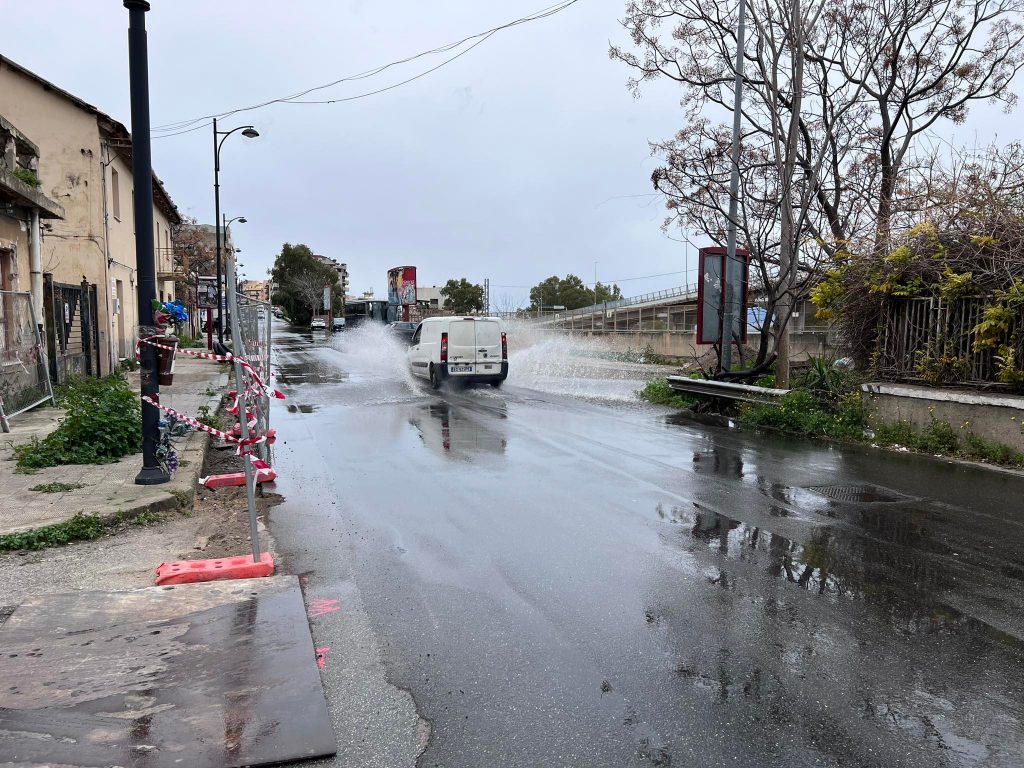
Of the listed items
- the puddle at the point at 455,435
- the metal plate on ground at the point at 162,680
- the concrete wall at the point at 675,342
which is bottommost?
the metal plate on ground at the point at 162,680

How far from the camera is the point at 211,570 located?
5.30 meters

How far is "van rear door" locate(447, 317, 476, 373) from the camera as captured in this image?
18.8 metres

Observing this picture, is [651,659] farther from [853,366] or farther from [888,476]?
[853,366]

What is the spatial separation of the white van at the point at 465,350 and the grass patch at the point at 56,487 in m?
11.6

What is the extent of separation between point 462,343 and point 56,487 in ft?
39.5

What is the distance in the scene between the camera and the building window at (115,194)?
23559 millimetres

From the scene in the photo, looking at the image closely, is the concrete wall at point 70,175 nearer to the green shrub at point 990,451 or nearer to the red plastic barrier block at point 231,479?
the red plastic barrier block at point 231,479

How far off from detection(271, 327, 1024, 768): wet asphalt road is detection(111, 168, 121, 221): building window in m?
17.6

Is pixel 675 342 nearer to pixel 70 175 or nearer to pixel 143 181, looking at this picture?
pixel 70 175

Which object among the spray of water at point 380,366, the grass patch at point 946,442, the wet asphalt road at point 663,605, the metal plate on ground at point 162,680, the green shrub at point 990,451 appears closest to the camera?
the metal plate on ground at point 162,680

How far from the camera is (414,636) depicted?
4379 millimetres

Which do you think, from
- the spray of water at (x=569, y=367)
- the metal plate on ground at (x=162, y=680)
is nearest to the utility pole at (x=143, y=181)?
the metal plate on ground at (x=162, y=680)

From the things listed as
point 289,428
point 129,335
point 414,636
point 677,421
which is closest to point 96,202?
point 129,335

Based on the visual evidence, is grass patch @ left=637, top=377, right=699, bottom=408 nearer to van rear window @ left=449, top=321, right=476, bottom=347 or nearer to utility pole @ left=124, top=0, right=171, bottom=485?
van rear window @ left=449, top=321, right=476, bottom=347
